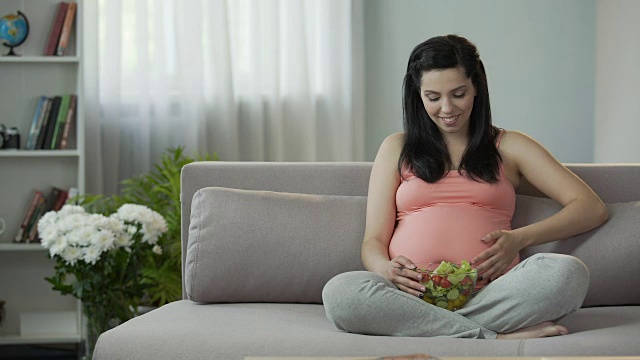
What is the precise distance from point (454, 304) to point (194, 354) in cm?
58

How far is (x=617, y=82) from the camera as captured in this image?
13.8 feet

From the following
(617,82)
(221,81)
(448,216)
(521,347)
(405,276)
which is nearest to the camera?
(521,347)

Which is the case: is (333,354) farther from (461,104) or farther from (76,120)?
(76,120)

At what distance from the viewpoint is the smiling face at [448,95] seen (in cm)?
236

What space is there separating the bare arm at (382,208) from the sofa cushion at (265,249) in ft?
0.24

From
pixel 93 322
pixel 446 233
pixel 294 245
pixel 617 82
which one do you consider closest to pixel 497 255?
pixel 446 233

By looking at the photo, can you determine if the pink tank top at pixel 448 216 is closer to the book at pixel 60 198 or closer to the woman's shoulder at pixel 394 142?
the woman's shoulder at pixel 394 142

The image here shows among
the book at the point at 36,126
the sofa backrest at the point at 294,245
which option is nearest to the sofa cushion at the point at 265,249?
the sofa backrest at the point at 294,245

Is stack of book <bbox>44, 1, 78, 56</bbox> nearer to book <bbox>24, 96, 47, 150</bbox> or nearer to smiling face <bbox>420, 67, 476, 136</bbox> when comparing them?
book <bbox>24, 96, 47, 150</bbox>

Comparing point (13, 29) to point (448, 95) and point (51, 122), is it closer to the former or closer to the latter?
point (51, 122)

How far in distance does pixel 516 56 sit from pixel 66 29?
85.1 inches

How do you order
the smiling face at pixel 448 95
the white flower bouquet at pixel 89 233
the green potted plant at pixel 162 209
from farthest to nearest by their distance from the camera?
the green potted plant at pixel 162 209 → the white flower bouquet at pixel 89 233 → the smiling face at pixel 448 95

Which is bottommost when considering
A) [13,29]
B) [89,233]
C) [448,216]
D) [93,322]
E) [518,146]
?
[93,322]

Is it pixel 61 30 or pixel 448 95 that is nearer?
pixel 448 95
